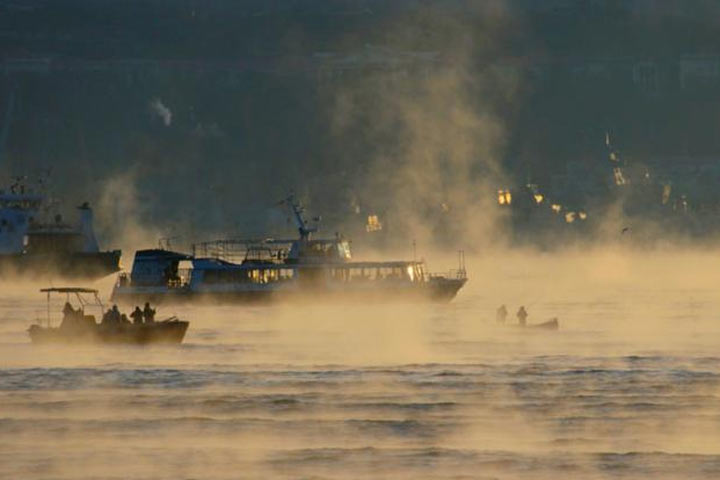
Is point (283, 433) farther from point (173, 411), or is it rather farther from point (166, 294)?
point (166, 294)

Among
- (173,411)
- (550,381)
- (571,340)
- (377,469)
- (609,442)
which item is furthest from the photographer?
(571,340)

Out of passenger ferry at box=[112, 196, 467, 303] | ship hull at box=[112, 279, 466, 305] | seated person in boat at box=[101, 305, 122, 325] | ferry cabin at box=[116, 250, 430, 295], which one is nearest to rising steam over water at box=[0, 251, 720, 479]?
seated person in boat at box=[101, 305, 122, 325]

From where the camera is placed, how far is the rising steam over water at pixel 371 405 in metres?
62.6

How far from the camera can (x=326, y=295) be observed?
14838cm

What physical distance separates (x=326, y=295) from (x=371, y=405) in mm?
72875

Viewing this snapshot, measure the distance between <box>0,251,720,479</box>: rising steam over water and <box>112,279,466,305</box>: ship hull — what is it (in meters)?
30.2

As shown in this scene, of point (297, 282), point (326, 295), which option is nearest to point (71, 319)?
point (326, 295)

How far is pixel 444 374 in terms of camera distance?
8588 cm

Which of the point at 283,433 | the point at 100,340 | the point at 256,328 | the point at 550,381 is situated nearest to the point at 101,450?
the point at 283,433

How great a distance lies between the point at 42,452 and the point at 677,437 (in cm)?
1757

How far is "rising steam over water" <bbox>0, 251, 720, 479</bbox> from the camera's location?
62.6 metres

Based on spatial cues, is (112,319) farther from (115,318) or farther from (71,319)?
(71,319)

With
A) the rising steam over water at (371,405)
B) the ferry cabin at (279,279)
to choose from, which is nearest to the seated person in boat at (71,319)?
the rising steam over water at (371,405)

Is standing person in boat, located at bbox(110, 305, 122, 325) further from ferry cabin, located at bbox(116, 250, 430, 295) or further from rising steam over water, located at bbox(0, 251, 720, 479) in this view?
ferry cabin, located at bbox(116, 250, 430, 295)
